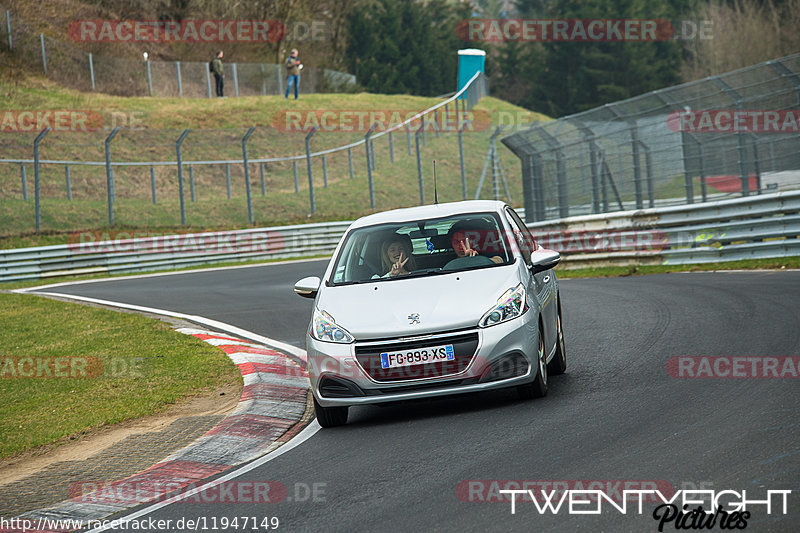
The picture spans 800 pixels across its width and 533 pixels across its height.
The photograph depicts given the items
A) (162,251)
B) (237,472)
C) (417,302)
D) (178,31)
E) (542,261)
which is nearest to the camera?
(237,472)

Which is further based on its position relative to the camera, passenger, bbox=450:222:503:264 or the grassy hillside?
the grassy hillside

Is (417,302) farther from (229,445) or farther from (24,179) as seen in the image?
(24,179)

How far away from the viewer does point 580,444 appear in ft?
19.9

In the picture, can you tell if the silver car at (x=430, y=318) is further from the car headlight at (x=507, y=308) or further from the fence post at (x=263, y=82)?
the fence post at (x=263, y=82)

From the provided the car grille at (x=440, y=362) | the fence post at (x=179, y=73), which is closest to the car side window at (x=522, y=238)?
the car grille at (x=440, y=362)

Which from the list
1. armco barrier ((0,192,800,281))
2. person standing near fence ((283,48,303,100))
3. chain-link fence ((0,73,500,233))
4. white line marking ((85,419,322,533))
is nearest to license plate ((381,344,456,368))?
white line marking ((85,419,322,533))

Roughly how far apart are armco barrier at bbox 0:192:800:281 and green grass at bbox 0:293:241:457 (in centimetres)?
878

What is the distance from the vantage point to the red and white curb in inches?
237

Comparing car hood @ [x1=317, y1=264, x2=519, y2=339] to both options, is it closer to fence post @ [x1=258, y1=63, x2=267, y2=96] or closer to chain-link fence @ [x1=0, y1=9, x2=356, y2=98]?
chain-link fence @ [x1=0, y1=9, x2=356, y2=98]

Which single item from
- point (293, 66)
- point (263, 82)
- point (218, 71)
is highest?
point (263, 82)

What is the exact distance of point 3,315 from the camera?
1589 centimetres


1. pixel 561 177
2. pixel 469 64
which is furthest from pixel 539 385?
pixel 469 64

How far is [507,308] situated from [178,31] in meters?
51.9

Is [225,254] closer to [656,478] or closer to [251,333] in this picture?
[251,333]
